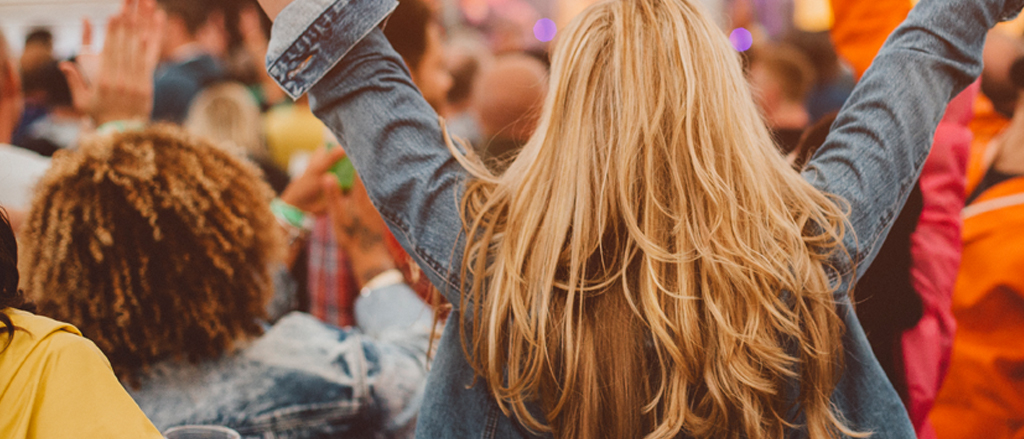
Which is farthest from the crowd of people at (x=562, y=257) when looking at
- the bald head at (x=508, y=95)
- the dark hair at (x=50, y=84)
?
the dark hair at (x=50, y=84)

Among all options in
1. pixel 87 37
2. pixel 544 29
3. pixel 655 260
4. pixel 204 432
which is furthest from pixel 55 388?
pixel 544 29

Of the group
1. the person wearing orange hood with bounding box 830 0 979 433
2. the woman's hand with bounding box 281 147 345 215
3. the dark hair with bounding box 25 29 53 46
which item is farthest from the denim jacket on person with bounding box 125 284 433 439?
the dark hair with bounding box 25 29 53 46

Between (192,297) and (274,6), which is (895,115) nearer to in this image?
(274,6)

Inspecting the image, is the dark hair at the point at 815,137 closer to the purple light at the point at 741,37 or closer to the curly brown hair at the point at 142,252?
the curly brown hair at the point at 142,252

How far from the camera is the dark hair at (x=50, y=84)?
11.2 ft

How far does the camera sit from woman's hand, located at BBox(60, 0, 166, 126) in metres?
1.59

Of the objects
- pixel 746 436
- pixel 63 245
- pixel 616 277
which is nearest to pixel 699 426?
pixel 746 436

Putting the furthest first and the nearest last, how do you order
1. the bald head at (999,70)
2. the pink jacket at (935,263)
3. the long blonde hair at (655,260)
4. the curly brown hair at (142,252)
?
the bald head at (999,70) → the pink jacket at (935,263) → the curly brown hair at (142,252) → the long blonde hair at (655,260)

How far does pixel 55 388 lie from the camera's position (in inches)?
27.2

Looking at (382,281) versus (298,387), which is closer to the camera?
(298,387)

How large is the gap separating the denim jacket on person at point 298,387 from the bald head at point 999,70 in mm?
2087

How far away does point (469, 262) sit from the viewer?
878mm

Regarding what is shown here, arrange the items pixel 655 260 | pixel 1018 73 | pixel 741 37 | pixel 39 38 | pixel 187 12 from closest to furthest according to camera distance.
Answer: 1. pixel 655 260
2. pixel 1018 73
3. pixel 39 38
4. pixel 187 12
5. pixel 741 37

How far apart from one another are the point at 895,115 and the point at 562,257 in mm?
527
